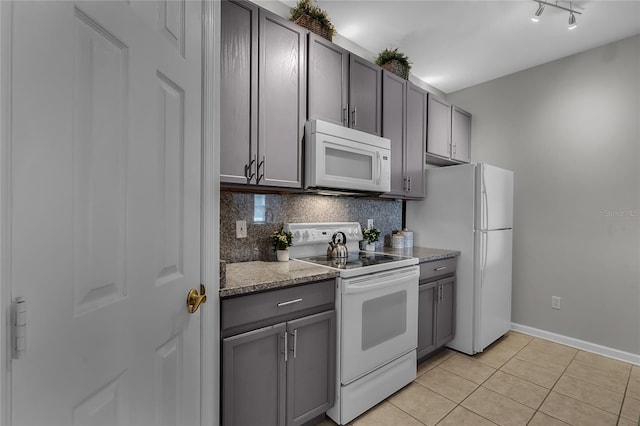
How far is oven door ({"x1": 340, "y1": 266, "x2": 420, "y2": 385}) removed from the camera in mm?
1777

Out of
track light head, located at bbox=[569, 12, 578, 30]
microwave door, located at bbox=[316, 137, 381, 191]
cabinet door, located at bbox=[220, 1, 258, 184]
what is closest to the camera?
cabinet door, located at bbox=[220, 1, 258, 184]

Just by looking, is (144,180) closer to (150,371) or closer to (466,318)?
(150,371)

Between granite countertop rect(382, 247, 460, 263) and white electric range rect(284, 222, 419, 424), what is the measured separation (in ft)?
0.92

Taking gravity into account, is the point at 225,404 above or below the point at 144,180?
below

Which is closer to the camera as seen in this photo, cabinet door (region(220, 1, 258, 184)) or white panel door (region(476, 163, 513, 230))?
cabinet door (region(220, 1, 258, 184))

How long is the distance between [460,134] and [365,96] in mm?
1600

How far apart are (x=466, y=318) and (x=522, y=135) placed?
79.0 inches

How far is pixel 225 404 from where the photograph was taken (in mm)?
1357

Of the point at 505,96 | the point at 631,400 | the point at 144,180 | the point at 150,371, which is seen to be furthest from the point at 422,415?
the point at 505,96

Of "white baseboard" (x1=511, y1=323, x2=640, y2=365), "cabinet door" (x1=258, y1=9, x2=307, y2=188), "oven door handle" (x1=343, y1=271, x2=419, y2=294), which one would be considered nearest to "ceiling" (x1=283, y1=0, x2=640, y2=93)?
"cabinet door" (x1=258, y1=9, x2=307, y2=188)

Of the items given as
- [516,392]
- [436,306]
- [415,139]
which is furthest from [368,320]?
[415,139]

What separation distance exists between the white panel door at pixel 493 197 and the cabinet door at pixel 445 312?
1.92ft

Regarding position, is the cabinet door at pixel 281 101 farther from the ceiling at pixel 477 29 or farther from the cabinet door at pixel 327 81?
the ceiling at pixel 477 29

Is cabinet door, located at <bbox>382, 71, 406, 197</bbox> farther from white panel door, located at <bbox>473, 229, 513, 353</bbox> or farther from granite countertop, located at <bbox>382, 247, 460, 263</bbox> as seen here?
white panel door, located at <bbox>473, 229, 513, 353</bbox>
